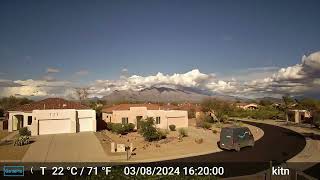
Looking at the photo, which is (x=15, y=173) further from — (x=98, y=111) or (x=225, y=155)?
(x=98, y=111)

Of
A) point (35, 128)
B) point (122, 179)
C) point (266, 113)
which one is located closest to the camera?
point (122, 179)

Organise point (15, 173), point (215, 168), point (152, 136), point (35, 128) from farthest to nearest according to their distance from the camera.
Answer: point (35, 128), point (152, 136), point (215, 168), point (15, 173)

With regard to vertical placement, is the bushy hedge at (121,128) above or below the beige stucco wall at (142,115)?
below

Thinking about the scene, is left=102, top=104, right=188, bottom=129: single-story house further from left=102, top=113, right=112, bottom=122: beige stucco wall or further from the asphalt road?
the asphalt road

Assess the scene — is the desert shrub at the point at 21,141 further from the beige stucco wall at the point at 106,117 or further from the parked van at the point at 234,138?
the beige stucco wall at the point at 106,117

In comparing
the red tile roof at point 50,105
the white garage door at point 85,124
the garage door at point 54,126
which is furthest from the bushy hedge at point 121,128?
the red tile roof at point 50,105

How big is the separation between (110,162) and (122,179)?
13836 millimetres

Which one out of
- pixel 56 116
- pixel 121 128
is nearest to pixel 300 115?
pixel 121 128

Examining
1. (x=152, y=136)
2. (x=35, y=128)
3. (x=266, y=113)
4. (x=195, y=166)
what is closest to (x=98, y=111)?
(x=35, y=128)

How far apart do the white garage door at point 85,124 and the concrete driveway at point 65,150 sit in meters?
7.50

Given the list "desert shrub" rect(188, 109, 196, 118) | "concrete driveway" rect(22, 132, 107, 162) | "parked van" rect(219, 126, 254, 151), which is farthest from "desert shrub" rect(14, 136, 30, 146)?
"desert shrub" rect(188, 109, 196, 118)

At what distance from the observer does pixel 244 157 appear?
71.7 feet

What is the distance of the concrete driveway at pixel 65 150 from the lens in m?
21.8

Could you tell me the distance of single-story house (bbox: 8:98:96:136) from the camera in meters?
36.8
